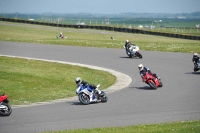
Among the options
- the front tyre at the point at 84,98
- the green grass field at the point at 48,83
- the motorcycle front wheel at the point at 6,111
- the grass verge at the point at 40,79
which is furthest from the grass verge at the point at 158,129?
the grass verge at the point at 40,79

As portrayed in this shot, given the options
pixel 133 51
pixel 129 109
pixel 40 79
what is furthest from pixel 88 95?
pixel 133 51

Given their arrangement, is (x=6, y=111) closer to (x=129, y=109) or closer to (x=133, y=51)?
(x=129, y=109)

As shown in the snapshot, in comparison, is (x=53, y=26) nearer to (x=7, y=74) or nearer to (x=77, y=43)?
(x=77, y=43)

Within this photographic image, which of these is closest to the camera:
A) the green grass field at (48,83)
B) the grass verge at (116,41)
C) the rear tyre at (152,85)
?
the green grass field at (48,83)

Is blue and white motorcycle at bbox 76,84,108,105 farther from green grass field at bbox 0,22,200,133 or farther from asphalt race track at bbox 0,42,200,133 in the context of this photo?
green grass field at bbox 0,22,200,133

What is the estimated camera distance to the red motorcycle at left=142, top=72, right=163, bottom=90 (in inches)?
901

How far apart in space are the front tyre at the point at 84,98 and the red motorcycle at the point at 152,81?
4.30m

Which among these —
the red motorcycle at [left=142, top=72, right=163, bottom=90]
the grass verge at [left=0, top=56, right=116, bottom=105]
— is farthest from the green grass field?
the red motorcycle at [left=142, top=72, right=163, bottom=90]

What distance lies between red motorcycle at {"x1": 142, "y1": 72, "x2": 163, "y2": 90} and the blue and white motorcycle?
3671 mm

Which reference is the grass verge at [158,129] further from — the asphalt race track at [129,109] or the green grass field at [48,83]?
the asphalt race track at [129,109]

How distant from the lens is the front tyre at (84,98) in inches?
771

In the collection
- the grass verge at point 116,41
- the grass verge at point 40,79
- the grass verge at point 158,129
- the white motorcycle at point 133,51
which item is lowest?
the grass verge at point 116,41

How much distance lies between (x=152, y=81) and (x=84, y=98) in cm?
458

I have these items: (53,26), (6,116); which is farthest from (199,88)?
(53,26)
